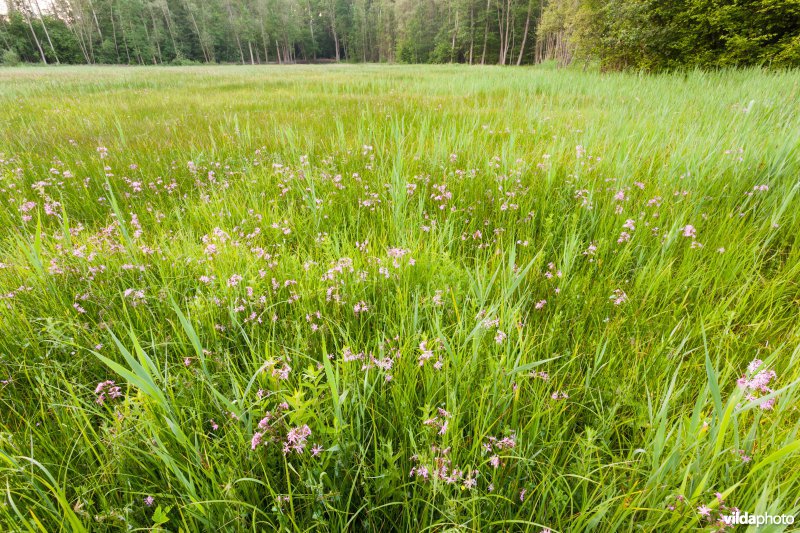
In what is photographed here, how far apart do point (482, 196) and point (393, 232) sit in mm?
888

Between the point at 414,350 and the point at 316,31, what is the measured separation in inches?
4254

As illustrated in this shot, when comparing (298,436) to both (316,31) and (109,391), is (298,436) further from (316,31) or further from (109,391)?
(316,31)

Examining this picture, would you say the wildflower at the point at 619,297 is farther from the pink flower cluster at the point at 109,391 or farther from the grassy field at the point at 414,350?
the pink flower cluster at the point at 109,391

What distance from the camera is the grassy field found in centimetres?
94

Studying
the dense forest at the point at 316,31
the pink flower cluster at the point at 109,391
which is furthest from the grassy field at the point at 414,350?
the dense forest at the point at 316,31

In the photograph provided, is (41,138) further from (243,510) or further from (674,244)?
(674,244)

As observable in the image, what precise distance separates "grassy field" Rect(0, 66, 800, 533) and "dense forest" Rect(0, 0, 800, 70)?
616 inches

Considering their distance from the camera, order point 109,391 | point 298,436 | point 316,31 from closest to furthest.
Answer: point 298,436, point 109,391, point 316,31

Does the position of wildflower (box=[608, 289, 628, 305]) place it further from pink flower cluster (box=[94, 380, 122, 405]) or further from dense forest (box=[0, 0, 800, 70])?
dense forest (box=[0, 0, 800, 70])

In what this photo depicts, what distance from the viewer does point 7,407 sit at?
131 centimetres

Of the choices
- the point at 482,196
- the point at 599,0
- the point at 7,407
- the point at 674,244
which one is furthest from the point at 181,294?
the point at 599,0

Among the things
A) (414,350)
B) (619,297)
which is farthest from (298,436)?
(619,297)

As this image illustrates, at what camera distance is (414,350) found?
53.5 inches

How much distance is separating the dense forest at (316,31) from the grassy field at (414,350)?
1564 centimetres
